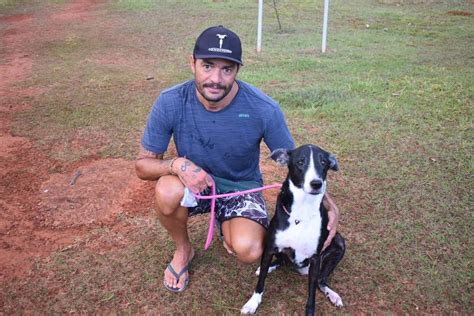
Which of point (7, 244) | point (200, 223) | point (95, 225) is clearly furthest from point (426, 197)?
point (7, 244)

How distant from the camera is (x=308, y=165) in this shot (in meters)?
2.43

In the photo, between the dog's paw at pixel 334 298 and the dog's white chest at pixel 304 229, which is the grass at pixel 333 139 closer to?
the dog's paw at pixel 334 298

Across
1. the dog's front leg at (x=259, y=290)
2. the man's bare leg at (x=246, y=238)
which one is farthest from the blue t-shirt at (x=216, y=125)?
the dog's front leg at (x=259, y=290)

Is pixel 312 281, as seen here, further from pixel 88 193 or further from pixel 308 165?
pixel 88 193

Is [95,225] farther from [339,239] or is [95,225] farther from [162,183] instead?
[339,239]

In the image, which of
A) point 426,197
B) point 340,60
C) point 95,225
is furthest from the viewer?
point 340,60

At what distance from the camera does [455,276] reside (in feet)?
10.1

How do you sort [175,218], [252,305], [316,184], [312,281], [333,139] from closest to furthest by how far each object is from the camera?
[316,184]
[312,281]
[252,305]
[175,218]
[333,139]

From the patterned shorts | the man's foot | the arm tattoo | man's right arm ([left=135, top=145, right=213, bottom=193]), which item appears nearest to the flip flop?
the man's foot

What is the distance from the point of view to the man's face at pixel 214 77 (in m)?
2.66

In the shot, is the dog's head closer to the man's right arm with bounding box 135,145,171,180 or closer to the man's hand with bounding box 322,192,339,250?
the man's hand with bounding box 322,192,339,250

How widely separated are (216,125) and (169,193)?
20.9 inches

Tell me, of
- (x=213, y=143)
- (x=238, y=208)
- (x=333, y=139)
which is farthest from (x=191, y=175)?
(x=333, y=139)

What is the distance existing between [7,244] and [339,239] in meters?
2.54
